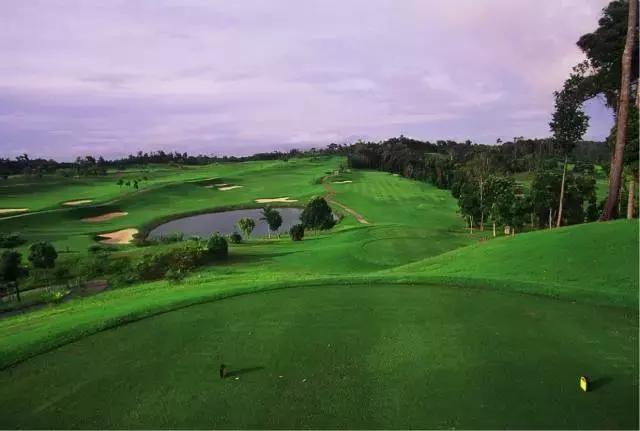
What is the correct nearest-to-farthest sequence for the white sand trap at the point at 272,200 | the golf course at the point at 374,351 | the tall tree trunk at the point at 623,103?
the golf course at the point at 374,351
the tall tree trunk at the point at 623,103
the white sand trap at the point at 272,200

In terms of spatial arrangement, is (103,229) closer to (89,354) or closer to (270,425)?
(89,354)

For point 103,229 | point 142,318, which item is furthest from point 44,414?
point 103,229

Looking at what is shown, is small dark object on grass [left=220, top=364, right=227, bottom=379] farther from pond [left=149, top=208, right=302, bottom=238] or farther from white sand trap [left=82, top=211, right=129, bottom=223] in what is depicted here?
white sand trap [left=82, top=211, right=129, bottom=223]

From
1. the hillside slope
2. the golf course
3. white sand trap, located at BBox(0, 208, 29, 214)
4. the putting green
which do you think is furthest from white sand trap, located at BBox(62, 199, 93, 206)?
the putting green

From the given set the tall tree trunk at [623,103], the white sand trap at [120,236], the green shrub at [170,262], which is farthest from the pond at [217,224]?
the tall tree trunk at [623,103]

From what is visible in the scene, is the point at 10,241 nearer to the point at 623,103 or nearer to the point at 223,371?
the point at 223,371

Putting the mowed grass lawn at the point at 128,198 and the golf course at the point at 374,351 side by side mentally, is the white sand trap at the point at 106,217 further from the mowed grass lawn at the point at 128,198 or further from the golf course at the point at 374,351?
the golf course at the point at 374,351
